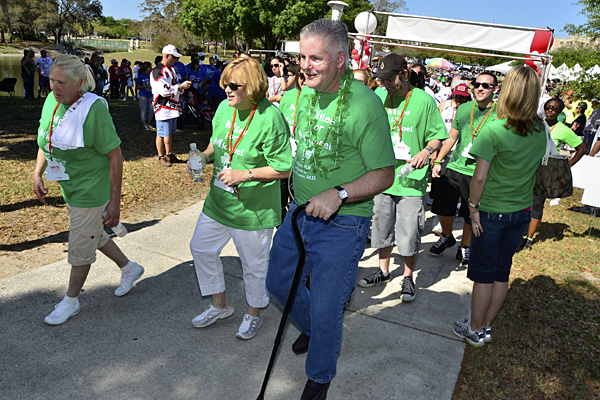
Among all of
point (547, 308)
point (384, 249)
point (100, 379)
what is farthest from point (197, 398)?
point (547, 308)

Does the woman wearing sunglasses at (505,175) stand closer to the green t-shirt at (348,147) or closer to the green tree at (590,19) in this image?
the green t-shirt at (348,147)

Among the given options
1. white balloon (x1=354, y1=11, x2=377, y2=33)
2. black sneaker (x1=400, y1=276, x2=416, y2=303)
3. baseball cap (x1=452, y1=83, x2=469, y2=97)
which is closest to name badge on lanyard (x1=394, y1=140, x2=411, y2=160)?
black sneaker (x1=400, y1=276, x2=416, y2=303)

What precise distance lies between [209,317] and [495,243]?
2178 millimetres

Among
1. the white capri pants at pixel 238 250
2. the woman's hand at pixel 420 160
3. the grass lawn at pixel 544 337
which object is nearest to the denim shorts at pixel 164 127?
the white capri pants at pixel 238 250

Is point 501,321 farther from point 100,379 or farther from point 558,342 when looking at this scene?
point 100,379

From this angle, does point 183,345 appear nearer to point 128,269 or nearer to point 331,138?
point 128,269

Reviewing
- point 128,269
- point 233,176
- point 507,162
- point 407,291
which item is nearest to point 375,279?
point 407,291

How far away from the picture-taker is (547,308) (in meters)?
4.49

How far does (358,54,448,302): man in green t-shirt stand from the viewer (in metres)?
4.11

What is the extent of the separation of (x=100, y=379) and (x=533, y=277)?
4.45 m

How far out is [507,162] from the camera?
10.6ft

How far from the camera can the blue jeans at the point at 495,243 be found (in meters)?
3.31

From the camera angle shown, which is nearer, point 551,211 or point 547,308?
point 547,308

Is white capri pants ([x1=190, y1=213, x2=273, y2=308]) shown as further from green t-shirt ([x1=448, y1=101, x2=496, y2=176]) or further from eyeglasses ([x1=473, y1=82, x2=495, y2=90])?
eyeglasses ([x1=473, y1=82, x2=495, y2=90])
